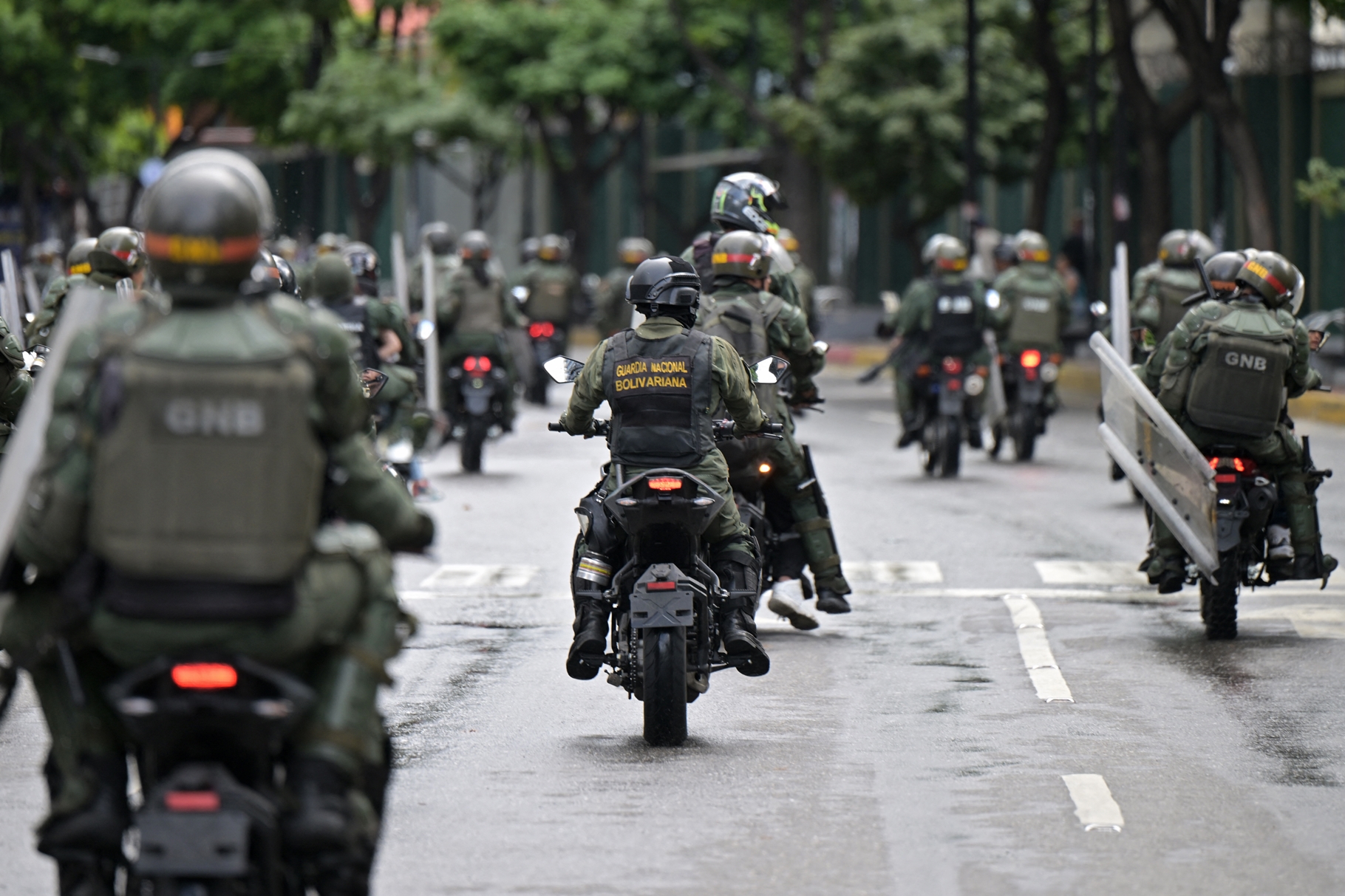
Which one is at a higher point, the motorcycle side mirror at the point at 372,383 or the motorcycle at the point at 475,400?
the motorcycle side mirror at the point at 372,383

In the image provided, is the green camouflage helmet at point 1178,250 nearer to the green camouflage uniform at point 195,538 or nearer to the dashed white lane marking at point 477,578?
the dashed white lane marking at point 477,578

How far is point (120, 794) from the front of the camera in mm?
4969

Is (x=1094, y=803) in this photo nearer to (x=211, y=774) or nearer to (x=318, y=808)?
(x=318, y=808)

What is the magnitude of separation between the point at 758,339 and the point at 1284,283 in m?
2.24

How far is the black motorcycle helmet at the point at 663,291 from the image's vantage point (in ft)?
27.5

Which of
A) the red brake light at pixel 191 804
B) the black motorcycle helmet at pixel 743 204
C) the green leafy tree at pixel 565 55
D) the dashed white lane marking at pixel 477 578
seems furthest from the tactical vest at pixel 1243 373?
the green leafy tree at pixel 565 55

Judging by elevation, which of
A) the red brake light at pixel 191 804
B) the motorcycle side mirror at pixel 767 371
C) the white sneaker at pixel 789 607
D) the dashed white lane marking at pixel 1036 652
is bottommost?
the dashed white lane marking at pixel 1036 652

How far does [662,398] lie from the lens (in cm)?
830

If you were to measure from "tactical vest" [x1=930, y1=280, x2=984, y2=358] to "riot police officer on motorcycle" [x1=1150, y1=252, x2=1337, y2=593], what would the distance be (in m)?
8.19

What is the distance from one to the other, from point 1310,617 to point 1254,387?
1.56 meters

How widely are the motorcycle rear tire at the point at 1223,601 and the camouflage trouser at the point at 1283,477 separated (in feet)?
0.80

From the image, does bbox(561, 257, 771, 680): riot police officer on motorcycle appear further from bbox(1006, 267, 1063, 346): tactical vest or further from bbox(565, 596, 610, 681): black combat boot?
bbox(1006, 267, 1063, 346): tactical vest

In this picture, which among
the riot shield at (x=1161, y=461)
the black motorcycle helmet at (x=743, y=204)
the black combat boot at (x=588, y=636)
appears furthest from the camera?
the black motorcycle helmet at (x=743, y=204)

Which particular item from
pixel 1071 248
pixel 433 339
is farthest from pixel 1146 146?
pixel 433 339
